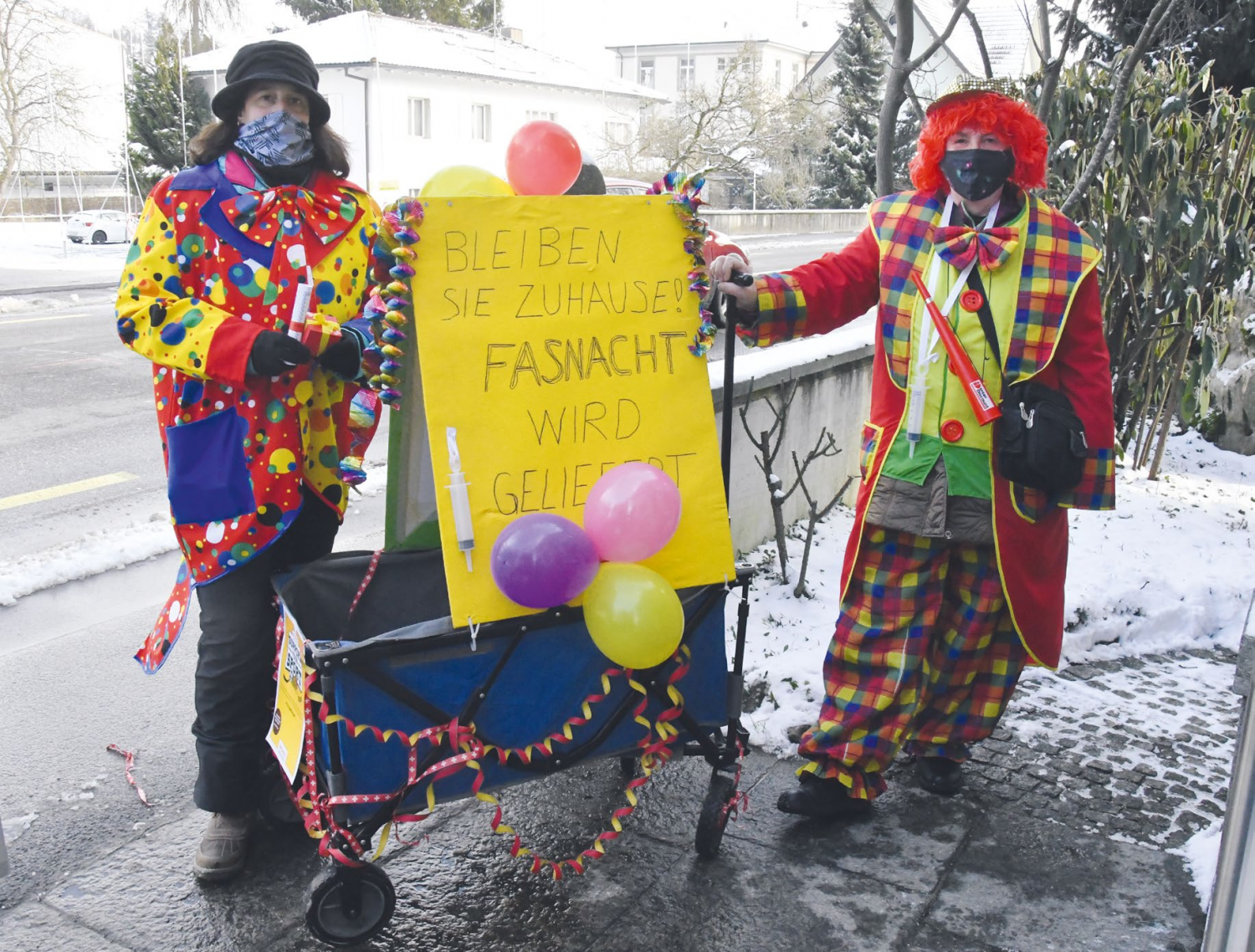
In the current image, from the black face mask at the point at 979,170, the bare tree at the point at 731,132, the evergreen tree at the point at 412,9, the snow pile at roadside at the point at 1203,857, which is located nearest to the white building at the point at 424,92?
the bare tree at the point at 731,132

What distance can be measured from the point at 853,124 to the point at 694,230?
35.1 metres

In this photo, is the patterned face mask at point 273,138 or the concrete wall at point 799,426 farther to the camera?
the concrete wall at point 799,426

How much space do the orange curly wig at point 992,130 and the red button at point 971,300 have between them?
0.33 metres

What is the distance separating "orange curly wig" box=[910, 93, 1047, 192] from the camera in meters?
2.67

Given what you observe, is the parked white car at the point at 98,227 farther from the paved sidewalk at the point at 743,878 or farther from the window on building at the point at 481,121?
the paved sidewalk at the point at 743,878

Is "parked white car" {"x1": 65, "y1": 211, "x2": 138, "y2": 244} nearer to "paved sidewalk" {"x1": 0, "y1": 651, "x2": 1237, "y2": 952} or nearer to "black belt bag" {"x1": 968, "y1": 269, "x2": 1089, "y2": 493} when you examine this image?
"paved sidewalk" {"x1": 0, "y1": 651, "x2": 1237, "y2": 952}

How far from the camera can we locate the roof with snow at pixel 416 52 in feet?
110

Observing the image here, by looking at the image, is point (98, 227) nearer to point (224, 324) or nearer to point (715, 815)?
point (224, 324)

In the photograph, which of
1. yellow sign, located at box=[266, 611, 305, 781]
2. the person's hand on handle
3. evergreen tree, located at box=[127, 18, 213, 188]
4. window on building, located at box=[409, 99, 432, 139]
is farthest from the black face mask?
window on building, located at box=[409, 99, 432, 139]

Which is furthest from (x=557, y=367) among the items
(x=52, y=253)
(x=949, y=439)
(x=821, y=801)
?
(x=52, y=253)

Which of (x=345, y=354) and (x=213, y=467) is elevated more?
(x=345, y=354)

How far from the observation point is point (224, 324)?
230 centimetres

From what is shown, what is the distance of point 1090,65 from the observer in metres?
6.14

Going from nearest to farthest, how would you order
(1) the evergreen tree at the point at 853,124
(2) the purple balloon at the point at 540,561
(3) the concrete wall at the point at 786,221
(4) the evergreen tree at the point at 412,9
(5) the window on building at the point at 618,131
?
1. (2) the purple balloon at the point at 540,561
2. (3) the concrete wall at the point at 786,221
3. (1) the evergreen tree at the point at 853,124
4. (5) the window on building at the point at 618,131
5. (4) the evergreen tree at the point at 412,9
